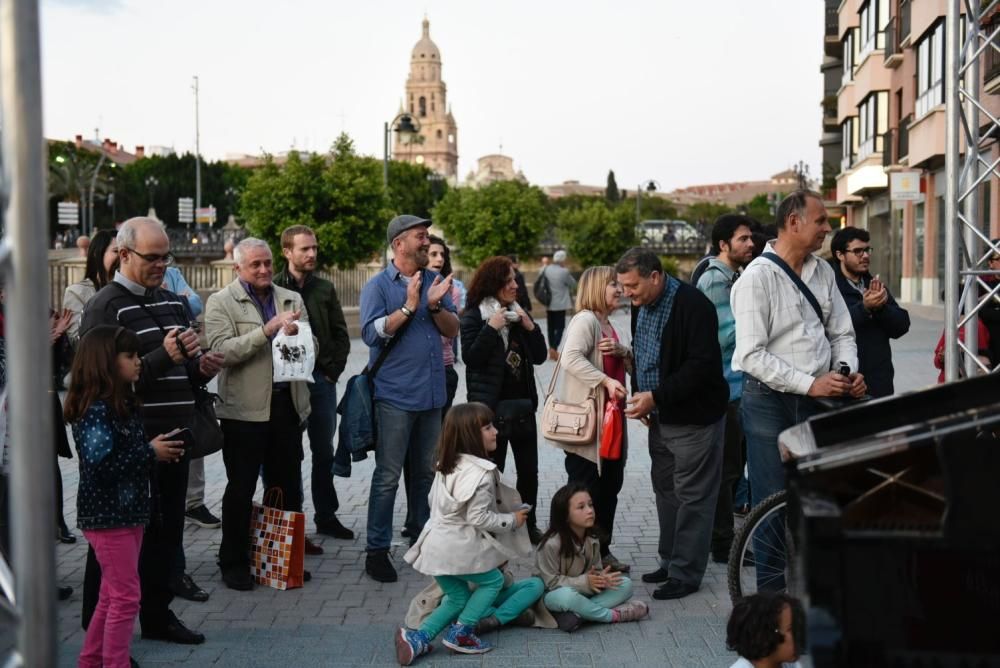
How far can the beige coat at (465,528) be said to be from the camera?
5172 mm

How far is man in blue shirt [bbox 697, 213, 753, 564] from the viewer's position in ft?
23.4

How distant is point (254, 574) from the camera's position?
6445mm

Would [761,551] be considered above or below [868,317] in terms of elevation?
below

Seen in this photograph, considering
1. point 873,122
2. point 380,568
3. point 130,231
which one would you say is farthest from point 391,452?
point 873,122

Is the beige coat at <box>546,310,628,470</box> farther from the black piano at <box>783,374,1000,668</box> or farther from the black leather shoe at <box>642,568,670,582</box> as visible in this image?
the black piano at <box>783,374,1000,668</box>

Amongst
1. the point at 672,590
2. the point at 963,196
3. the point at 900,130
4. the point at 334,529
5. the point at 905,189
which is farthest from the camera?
the point at 900,130

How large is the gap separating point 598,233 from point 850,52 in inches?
581

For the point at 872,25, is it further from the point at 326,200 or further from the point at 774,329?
the point at 774,329

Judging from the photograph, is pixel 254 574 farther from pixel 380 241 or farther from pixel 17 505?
pixel 380 241

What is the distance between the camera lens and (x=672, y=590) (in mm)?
6062

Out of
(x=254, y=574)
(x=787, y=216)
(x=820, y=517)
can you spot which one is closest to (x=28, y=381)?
(x=820, y=517)

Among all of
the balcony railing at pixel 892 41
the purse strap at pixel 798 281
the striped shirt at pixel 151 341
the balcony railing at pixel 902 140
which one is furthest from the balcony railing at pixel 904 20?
the striped shirt at pixel 151 341

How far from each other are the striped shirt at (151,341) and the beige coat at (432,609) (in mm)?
1422

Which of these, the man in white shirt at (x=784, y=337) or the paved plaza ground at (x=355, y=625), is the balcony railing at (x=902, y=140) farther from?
the man in white shirt at (x=784, y=337)
